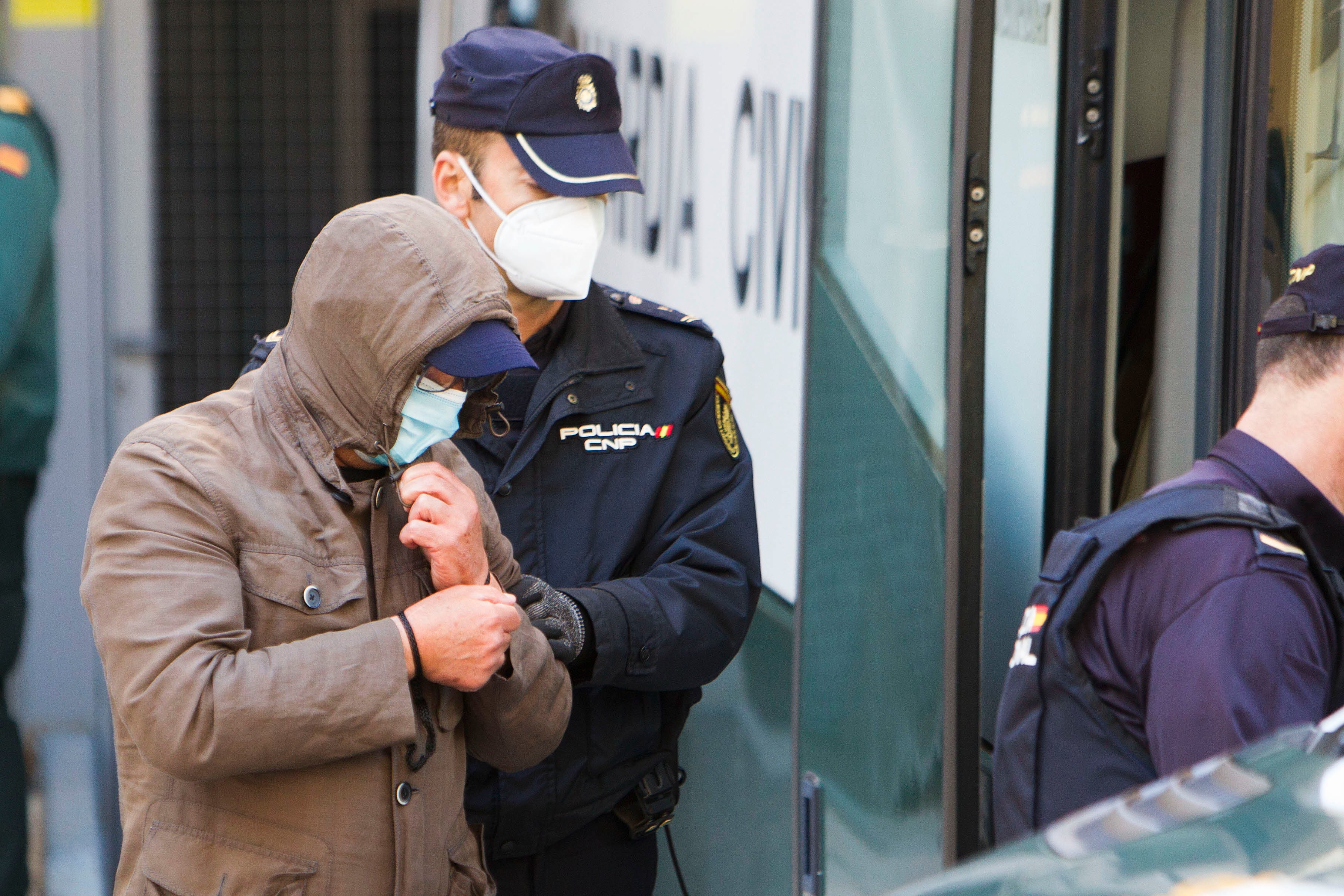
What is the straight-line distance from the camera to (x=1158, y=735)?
1.60 metres

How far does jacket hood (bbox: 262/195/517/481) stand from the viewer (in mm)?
1646

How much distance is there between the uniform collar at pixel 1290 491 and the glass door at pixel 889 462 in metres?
0.64

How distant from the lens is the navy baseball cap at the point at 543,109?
2.21m

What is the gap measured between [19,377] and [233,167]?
2.77 feet

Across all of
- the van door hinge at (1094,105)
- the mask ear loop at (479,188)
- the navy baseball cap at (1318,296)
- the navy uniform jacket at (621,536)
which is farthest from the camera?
the van door hinge at (1094,105)

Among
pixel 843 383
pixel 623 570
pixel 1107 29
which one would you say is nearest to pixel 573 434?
pixel 623 570

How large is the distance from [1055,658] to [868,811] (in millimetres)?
820

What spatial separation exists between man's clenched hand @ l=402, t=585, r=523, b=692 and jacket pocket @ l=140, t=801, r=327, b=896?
0.22 meters

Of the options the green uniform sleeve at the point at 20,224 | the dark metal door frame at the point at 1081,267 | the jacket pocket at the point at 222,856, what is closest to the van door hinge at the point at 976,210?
→ the dark metal door frame at the point at 1081,267

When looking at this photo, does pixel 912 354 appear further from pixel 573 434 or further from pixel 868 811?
pixel 868 811

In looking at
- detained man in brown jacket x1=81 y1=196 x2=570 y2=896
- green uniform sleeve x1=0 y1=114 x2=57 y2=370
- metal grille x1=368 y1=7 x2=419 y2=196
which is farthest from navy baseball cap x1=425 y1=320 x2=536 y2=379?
metal grille x1=368 y1=7 x2=419 y2=196

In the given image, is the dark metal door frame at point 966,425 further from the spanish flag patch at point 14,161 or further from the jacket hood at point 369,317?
the spanish flag patch at point 14,161

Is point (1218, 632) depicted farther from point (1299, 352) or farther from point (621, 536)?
point (621, 536)

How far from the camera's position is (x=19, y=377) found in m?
3.25
